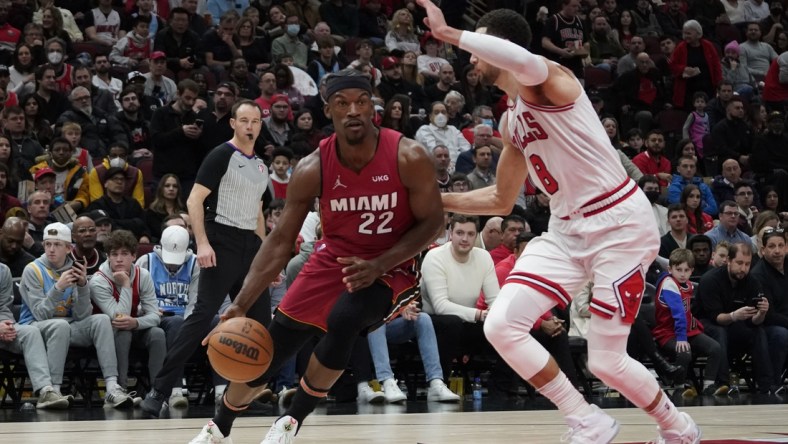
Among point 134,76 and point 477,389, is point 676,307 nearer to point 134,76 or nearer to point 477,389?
point 477,389

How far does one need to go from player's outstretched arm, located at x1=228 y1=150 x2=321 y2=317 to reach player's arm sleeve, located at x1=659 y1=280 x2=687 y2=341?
6.36 metres

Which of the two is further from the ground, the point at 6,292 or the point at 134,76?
the point at 134,76

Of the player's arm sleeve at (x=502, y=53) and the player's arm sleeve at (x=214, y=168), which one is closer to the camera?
the player's arm sleeve at (x=502, y=53)

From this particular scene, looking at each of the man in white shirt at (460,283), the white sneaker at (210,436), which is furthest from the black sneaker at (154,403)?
the white sneaker at (210,436)

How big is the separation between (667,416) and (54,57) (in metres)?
10.4

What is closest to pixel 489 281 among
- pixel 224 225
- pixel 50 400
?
pixel 224 225

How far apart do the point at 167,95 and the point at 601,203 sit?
10.2 metres

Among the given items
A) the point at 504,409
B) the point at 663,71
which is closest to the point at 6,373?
the point at 504,409

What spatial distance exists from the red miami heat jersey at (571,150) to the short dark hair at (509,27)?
0.96ft

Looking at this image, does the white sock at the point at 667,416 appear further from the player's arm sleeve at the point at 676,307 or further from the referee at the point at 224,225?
the player's arm sleeve at the point at 676,307

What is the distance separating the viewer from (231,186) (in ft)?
27.5

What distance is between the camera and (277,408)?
923cm

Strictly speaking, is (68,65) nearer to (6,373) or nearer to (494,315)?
(6,373)

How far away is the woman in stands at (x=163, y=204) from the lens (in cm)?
1168
